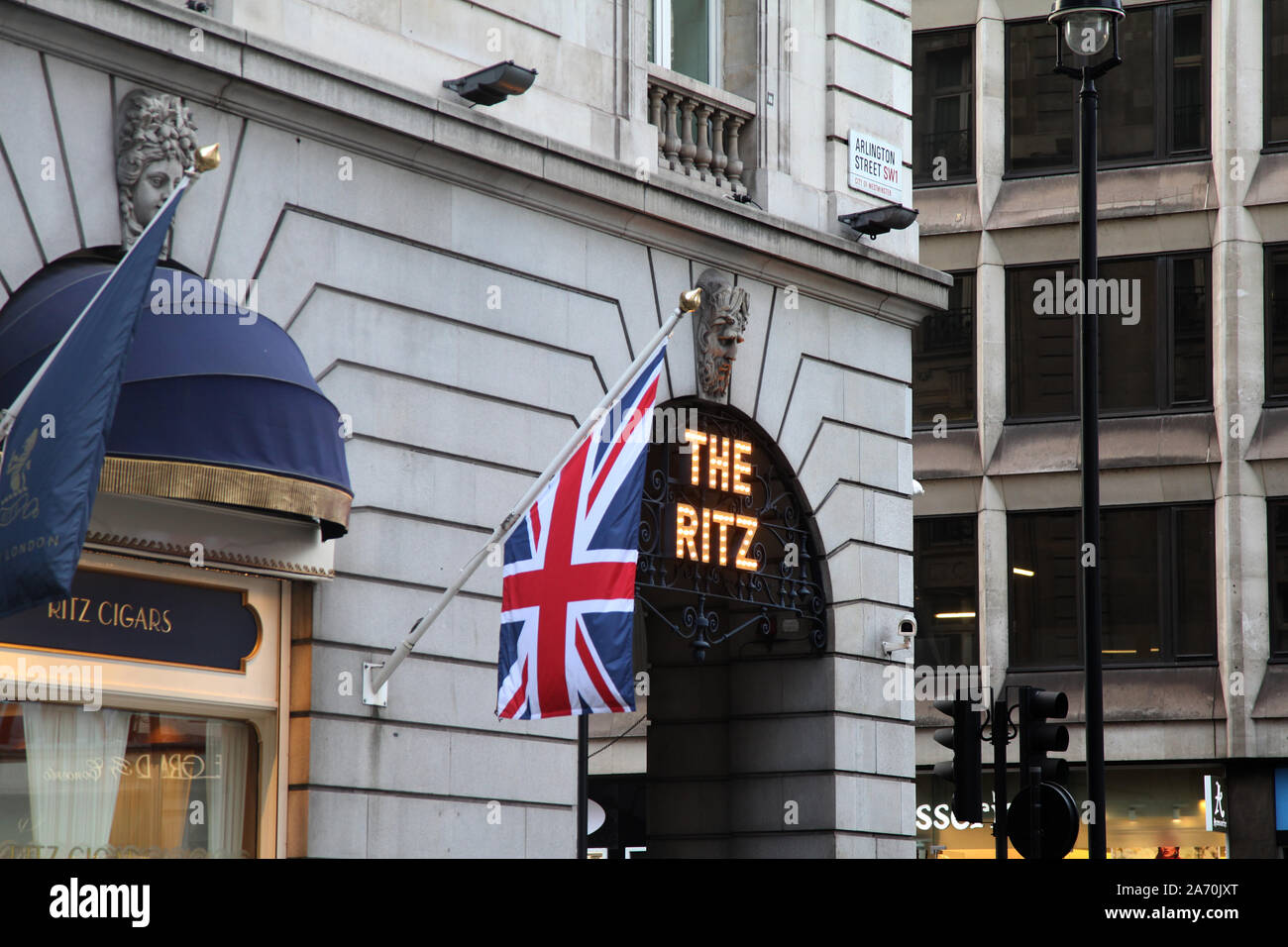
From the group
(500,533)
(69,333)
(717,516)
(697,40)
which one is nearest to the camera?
(69,333)

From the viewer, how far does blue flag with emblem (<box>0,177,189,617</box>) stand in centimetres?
906

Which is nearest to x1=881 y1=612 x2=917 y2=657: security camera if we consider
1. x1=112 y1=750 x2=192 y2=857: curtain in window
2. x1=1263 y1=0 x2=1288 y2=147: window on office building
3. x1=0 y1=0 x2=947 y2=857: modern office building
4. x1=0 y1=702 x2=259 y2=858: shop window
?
x1=0 y1=0 x2=947 y2=857: modern office building

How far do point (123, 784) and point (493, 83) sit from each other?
19.4 feet

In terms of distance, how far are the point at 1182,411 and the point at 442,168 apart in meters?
20.4

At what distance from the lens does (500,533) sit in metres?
12.7

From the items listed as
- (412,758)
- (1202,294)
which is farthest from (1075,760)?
(412,758)

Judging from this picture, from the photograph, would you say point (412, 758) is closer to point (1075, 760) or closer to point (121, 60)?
point (121, 60)

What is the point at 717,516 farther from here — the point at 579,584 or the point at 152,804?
the point at 152,804

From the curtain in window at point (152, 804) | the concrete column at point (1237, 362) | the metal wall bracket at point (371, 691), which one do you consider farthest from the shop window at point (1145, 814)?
the curtain in window at point (152, 804)

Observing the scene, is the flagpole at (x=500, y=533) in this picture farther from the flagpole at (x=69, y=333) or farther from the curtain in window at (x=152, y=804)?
the flagpole at (x=69, y=333)

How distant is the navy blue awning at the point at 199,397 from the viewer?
10.8 meters

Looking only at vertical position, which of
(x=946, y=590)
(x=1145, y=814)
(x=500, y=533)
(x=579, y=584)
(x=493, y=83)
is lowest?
(x=1145, y=814)

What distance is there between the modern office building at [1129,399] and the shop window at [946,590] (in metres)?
0.04

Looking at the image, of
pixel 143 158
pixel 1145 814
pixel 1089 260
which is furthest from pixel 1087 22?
pixel 1145 814
